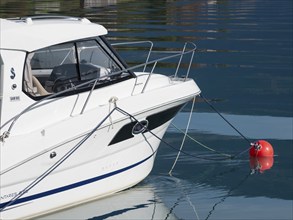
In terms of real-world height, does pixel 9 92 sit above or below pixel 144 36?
above

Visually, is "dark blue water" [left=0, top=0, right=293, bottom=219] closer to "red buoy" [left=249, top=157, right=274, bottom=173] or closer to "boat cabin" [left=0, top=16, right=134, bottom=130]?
"red buoy" [left=249, top=157, right=274, bottom=173]

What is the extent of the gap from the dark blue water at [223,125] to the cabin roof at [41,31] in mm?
1824

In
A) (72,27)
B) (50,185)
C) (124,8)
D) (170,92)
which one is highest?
(72,27)

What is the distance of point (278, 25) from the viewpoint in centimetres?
2855

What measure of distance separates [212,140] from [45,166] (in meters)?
4.23

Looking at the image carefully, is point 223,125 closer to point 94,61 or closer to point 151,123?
point 151,123

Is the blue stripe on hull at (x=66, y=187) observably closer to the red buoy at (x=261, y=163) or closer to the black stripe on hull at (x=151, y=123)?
the black stripe on hull at (x=151, y=123)

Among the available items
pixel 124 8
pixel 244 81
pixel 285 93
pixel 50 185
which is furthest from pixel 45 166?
pixel 124 8

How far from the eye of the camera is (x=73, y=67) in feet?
33.2

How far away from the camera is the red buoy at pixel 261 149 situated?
476 inches

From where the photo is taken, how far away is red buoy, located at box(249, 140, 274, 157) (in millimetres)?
12079

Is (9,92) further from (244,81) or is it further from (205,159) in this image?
(244,81)

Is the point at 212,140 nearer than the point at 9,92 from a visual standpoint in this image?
No

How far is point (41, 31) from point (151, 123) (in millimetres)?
1721
